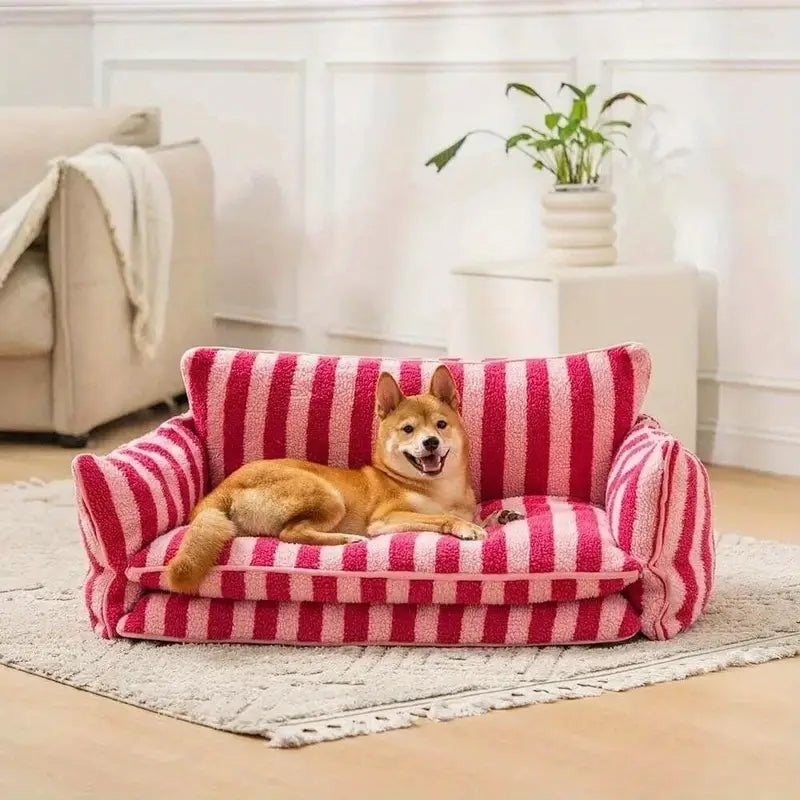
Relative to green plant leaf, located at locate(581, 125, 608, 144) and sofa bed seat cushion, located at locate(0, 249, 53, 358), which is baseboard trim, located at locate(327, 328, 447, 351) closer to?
green plant leaf, located at locate(581, 125, 608, 144)

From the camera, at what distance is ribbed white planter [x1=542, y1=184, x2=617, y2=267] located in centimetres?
405

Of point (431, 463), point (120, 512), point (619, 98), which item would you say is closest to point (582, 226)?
point (619, 98)

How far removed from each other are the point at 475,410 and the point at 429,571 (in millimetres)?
484

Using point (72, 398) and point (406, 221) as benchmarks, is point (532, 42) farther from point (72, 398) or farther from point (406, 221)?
point (72, 398)

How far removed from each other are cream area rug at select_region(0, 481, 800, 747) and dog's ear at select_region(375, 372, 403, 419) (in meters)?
0.44

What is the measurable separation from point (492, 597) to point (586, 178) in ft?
5.85

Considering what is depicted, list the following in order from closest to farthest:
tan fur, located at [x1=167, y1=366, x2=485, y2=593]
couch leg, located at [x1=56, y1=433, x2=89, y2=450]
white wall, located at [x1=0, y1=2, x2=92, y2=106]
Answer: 1. tan fur, located at [x1=167, y1=366, x2=485, y2=593]
2. couch leg, located at [x1=56, y1=433, x2=89, y2=450]
3. white wall, located at [x1=0, y1=2, x2=92, y2=106]

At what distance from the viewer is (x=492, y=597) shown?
2.62m

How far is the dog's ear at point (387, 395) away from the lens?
283 centimetres

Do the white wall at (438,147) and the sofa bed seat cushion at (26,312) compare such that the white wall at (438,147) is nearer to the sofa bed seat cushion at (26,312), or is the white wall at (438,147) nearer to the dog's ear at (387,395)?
the sofa bed seat cushion at (26,312)

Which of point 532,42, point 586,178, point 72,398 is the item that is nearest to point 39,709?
point 72,398

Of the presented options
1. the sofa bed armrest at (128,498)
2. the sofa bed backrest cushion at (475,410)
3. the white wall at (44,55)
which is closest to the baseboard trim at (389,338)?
the white wall at (44,55)

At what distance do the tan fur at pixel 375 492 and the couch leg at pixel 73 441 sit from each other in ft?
5.33

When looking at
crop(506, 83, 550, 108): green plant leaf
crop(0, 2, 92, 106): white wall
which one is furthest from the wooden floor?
crop(0, 2, 92, 106): white wall
